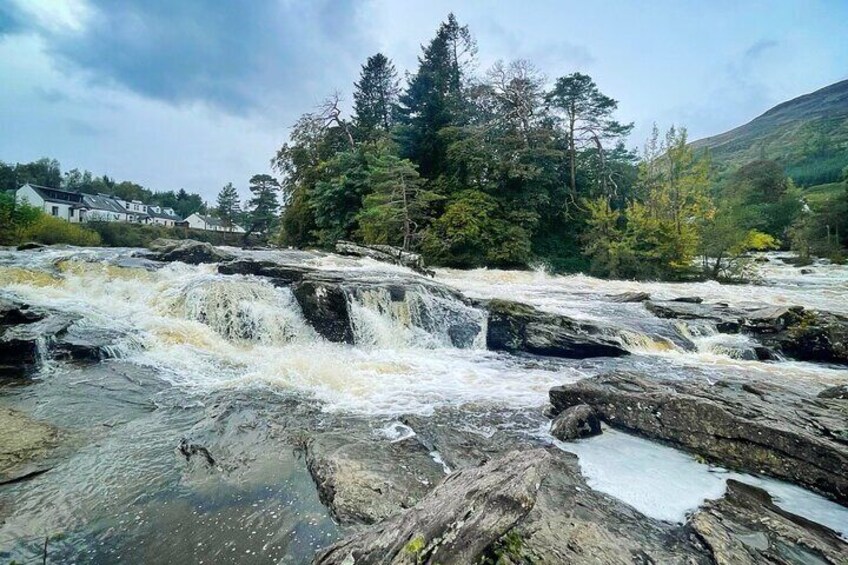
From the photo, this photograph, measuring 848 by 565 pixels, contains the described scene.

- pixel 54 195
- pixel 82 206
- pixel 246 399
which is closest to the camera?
pixel 246 399

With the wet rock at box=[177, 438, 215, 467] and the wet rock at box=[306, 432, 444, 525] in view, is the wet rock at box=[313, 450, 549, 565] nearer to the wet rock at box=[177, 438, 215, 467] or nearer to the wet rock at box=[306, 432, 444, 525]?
the wet rock at box=[306, 432, 444, 525]

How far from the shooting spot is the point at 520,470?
8.20 feet

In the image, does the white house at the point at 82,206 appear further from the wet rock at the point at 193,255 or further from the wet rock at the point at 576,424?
the wet rock at the point at 576,424

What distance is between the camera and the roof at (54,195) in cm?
4771

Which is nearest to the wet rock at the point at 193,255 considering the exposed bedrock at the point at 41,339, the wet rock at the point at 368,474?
the exposed bedrock at the point at 41,339

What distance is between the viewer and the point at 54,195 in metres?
50.1

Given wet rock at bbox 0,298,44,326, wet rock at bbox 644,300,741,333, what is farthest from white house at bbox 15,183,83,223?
wet rock at bbox 644,300,741,333

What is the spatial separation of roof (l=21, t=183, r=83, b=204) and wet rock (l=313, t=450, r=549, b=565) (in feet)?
214

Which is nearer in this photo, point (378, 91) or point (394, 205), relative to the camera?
point (394, 205)

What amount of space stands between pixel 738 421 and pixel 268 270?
11.0 meters

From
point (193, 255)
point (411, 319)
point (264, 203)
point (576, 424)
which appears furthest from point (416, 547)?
point (264, 203)

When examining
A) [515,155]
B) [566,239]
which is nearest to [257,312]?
[515,155]

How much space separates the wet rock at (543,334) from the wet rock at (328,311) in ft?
11.7

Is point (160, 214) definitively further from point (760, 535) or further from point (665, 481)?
point (760, 535)
